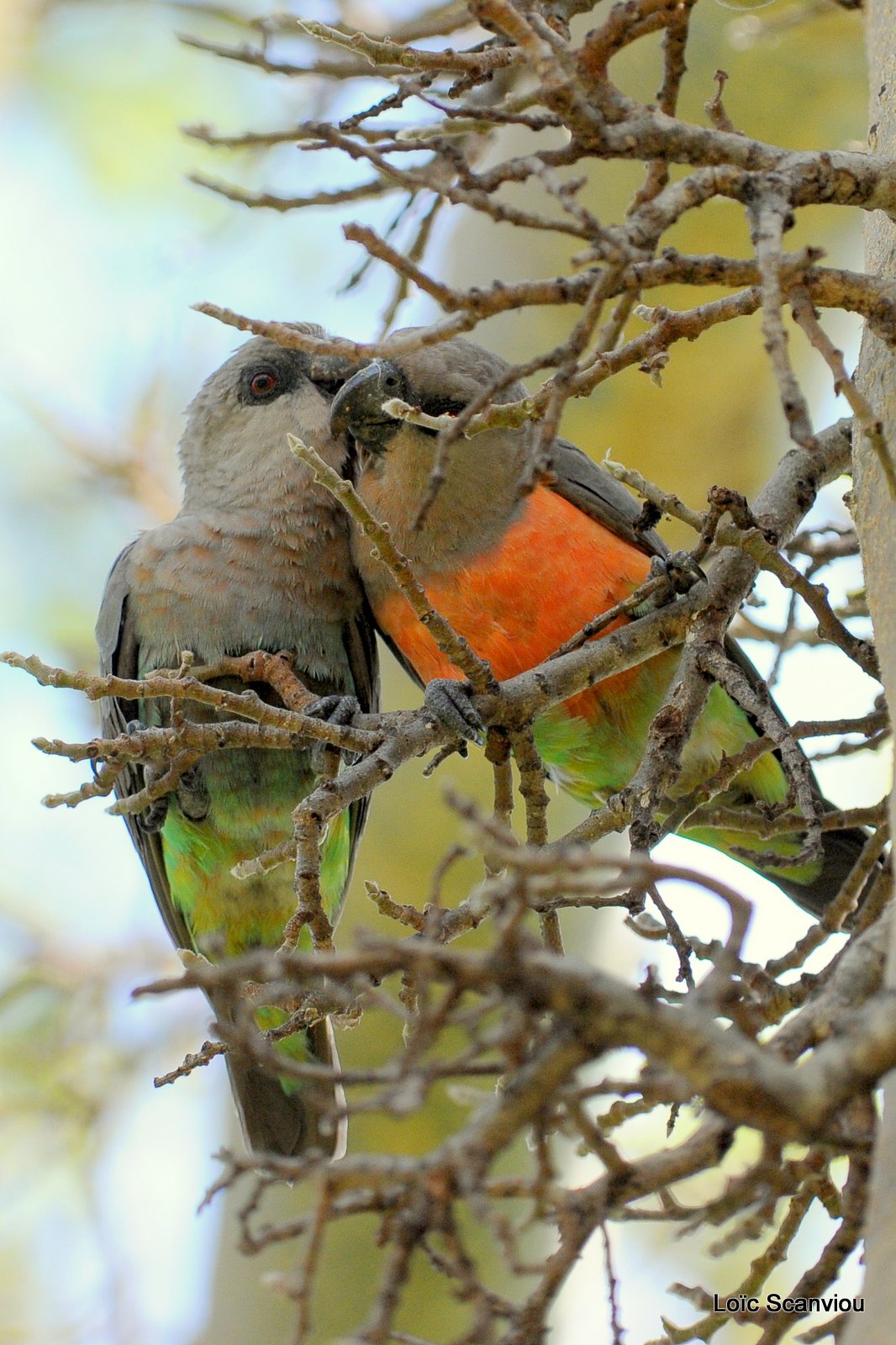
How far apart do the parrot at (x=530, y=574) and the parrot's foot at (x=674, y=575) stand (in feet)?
2.21

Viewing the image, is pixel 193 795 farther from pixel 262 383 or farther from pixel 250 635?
pixel 262 383

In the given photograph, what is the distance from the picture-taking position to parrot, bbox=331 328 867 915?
12.6 ft

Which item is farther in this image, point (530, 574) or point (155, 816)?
point (155, 816)

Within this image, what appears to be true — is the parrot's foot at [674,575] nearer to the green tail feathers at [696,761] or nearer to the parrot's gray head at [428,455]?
the green tail feathers at [696,761]

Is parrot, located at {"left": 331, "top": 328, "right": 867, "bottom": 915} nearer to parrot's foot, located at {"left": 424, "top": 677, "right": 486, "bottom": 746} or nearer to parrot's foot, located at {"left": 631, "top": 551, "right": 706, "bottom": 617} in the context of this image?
parrot's foot, located at {"left": 631, "top": 551, "right": 706, "bottom": 617}

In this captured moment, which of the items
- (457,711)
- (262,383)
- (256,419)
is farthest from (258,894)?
(457,711)

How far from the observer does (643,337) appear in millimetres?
2551

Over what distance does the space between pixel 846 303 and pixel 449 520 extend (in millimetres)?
1954

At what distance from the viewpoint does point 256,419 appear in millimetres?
4738

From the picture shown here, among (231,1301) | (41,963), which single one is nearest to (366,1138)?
(231,1301)

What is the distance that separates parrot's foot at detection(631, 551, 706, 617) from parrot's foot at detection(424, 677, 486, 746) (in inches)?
18.7

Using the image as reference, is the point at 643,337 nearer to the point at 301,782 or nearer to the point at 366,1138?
the point at 301,782

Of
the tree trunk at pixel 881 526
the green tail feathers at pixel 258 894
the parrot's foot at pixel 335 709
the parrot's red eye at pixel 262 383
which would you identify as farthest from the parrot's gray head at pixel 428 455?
the tree trunk at pixel 881 526

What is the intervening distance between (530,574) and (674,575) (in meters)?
0.82
